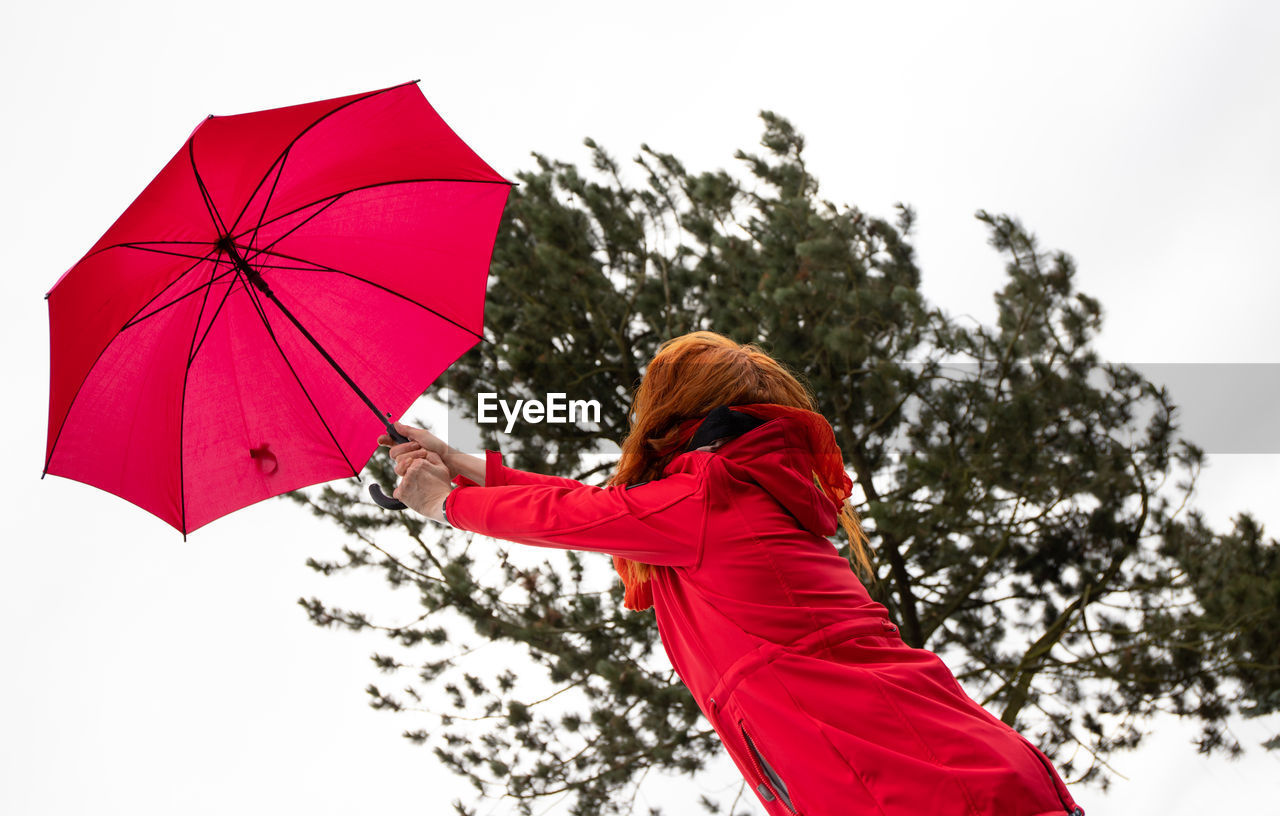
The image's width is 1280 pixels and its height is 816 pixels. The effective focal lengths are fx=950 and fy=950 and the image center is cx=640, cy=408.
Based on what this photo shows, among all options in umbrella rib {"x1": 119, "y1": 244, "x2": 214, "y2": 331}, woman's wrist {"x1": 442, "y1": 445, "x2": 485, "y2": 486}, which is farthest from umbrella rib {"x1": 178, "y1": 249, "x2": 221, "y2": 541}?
woman's wrist {"x1": 442, "y1": 445, "x2": 485, "y2": 486}

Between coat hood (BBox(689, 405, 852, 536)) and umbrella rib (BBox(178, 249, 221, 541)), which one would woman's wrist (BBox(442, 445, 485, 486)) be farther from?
umbrella rib (BBox(178, 249, 221, 541))

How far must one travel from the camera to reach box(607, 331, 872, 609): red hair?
5.24 ft

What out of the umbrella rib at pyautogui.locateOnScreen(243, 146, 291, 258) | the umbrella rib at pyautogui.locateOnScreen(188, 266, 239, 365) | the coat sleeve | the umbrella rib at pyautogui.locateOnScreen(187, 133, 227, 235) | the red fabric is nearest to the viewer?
the coat sleeve

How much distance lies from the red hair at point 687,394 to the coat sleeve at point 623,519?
12cm

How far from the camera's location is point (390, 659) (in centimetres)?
444

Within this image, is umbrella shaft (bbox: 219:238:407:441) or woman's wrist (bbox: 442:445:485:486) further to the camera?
umbrella shaft (bbox: 219:238:407:441)

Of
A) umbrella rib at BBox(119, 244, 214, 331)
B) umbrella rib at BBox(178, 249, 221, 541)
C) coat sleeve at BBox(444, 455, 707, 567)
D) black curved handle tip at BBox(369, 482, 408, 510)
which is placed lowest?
coat sleeve at BBox(444, 455, 707, 567)

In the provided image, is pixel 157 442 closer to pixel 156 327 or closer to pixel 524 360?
pixel 156 327

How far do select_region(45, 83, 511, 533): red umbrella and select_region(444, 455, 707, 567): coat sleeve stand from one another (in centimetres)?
63

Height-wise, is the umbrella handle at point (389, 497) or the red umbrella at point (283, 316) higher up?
the red umbrella at point (283, 316)

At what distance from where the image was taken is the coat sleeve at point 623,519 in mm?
1435

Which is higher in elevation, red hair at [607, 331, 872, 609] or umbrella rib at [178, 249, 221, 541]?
umbrella rib at [178, 249, 221, 541]

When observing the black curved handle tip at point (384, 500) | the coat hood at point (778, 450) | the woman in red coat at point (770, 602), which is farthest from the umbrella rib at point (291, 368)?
the coat hood at point (778, 450)

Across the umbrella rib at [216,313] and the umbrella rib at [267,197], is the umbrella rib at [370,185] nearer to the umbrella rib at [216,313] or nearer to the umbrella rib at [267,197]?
the umbrella rib at [267,197]
